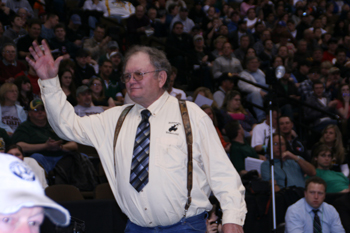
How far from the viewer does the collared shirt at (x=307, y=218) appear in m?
6.30

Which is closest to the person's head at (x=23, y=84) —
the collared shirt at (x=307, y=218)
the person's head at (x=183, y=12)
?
the collared shirt at (x=307, y=218)

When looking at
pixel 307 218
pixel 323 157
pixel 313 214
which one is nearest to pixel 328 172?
pixel 323 157

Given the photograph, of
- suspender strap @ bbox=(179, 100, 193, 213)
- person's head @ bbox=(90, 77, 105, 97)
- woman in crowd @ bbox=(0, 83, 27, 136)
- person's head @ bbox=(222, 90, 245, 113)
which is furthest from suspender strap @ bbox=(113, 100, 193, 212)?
person's head @ bbox=(222, 90, 245, 113)

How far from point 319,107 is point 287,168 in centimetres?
406

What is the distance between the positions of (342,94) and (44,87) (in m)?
9.21

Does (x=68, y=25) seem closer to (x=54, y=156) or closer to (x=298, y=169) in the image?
(x=54, y=156)

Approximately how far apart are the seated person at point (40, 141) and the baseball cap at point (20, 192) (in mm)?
5517

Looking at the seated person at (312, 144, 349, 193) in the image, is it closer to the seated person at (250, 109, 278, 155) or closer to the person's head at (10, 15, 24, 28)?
the seated person at (250, 109, 278, 155)

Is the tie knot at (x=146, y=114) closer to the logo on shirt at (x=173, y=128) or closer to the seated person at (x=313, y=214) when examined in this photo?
the logo on shirt at (x=173, y=128)

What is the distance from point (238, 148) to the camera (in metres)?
7.97

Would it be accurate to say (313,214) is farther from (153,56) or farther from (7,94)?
(7,94)

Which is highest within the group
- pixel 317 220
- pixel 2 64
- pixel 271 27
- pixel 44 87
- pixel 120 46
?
pixel 271 27

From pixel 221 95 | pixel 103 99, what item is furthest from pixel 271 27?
pixel 103 99

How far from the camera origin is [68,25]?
11.5m
